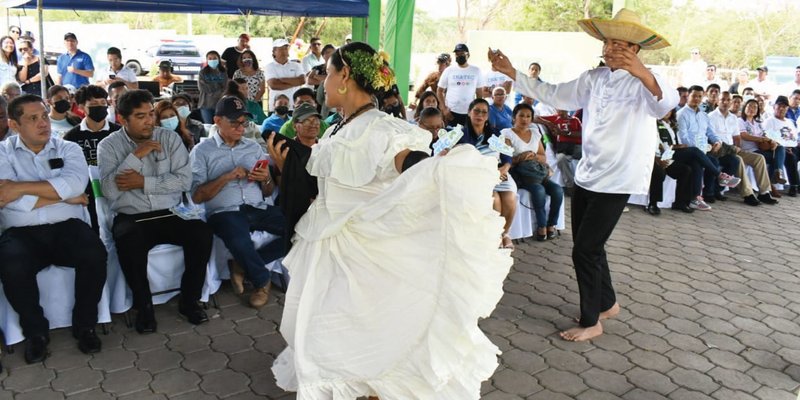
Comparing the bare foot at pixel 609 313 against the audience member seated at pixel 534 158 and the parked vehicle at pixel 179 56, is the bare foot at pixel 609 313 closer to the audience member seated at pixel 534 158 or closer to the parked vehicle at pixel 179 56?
the audience member seated at pixel 534 158

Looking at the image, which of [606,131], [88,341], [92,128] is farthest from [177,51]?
[606,131]

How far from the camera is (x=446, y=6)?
4488cm

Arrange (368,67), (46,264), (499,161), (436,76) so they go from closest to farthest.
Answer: (368,67) → (46,264) → (499,161) → (436,76)

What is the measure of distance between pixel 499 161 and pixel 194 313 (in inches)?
122

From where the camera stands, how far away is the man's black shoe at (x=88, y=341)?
401cm

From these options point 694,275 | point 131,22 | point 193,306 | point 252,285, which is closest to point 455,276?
point 193,306

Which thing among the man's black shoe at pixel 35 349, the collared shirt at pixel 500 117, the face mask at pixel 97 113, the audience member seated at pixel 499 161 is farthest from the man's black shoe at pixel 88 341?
the collared shirt at pixel 500 117

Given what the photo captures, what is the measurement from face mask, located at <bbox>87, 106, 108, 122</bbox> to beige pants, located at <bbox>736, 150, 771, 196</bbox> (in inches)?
326

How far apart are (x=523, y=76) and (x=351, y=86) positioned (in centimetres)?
191

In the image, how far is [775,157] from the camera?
1005 cm

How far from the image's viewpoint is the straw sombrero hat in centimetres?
384

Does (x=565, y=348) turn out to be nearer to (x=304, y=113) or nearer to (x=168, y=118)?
(x=304, y=113)

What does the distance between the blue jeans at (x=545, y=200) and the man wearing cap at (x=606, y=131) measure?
7.18 feet

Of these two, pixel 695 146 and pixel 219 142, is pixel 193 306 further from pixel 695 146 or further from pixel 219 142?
pixel 695 146
